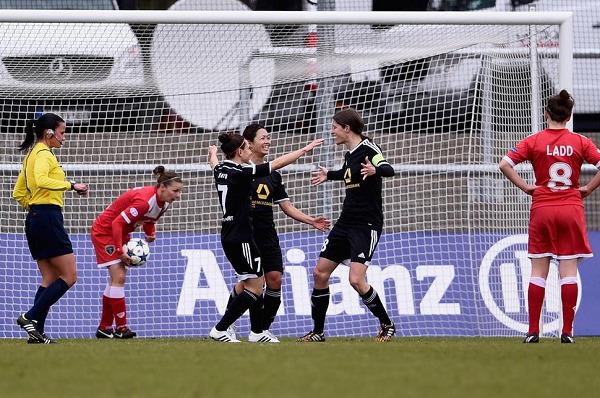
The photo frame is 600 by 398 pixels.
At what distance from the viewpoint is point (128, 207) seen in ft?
32.0

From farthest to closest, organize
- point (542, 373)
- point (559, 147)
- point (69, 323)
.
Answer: point (69, 323), point (559, 147), point (542, 373)

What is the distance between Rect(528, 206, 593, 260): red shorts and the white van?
464cm

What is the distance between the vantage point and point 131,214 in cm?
970

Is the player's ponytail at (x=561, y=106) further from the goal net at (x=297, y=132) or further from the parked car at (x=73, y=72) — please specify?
the parked car at (x=73, y=72)

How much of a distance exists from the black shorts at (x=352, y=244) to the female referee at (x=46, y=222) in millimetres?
2109

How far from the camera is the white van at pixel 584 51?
12.6 metres

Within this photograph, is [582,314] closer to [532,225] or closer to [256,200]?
[532,225]

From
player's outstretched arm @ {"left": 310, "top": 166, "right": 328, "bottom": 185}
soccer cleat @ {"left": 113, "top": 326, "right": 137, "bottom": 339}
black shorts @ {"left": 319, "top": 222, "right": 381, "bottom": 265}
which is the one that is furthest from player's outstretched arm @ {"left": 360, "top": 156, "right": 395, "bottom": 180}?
soccer cleat @ {"left": 113, "top": 326, "right": 137, "bottom": 339}

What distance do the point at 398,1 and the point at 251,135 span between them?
4.81 m

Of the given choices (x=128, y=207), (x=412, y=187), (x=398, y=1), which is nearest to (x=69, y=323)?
(x=128, y=207)

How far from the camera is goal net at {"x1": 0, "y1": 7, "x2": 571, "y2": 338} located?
33.2ft

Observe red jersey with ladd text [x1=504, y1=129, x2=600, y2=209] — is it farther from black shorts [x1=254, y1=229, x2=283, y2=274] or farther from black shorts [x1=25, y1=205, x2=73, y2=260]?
black shorts [x1=25, y1=205, x2=73, y2=260]

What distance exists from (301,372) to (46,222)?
12.5ft

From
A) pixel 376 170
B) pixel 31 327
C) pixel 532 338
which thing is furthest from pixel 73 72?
pixel 532 338
